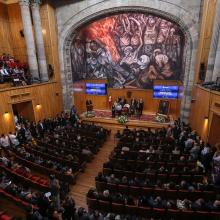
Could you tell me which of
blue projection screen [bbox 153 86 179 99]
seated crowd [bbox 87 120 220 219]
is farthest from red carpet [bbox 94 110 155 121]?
seated crowd [bbox 87 120 220 219]

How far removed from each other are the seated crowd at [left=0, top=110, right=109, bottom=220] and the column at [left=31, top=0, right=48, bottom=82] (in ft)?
12.9

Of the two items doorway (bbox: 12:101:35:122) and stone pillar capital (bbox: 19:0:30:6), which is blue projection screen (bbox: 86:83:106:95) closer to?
doorway (bbox: 12:101:35:122)

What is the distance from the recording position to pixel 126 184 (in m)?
6.39

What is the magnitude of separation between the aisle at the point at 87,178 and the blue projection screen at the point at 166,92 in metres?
7.06

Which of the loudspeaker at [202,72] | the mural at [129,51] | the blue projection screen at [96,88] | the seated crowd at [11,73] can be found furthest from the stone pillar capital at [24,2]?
the loudspeaker at [202,72]

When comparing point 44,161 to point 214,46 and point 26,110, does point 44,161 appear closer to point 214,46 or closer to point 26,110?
point 26,110

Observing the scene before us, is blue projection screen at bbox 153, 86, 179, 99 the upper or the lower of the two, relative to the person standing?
upper

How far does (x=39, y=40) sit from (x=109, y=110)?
26.9 ft

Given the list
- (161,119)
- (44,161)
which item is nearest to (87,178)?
(44,161)

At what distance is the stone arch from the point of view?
11.6m

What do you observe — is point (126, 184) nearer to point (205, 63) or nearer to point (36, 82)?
point (205, 63)

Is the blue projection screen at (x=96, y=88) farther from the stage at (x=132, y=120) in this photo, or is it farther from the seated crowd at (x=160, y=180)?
the seated crowd at (x=160, y=180)

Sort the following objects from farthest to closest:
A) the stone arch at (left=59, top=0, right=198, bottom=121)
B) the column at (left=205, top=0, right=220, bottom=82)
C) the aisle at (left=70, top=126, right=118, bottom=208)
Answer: the stone arch at (left=59, top=0, right=198, bottom=121) < the column at (left=205, top=0, right=220, bottom=82) < the aisle at (left=70, top=126, right=118, bottom=208)

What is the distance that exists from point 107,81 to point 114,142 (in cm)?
762
